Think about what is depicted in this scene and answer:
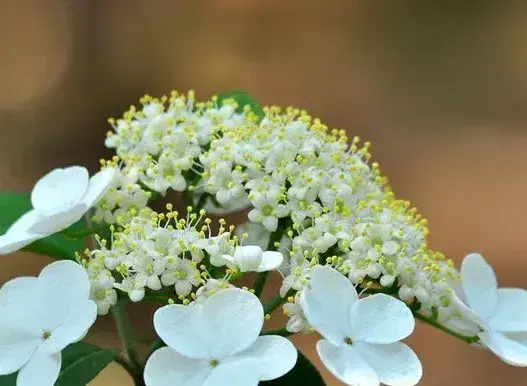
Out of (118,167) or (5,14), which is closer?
(118,167)

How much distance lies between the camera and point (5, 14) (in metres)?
2.26

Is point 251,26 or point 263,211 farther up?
point 263,211

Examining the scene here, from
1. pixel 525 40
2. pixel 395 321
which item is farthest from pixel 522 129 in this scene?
pixel 395 321

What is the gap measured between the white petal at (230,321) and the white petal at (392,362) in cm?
8

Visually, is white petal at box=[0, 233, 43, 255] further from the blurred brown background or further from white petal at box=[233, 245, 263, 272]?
the blurred brown background

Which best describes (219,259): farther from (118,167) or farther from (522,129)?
(522,129)

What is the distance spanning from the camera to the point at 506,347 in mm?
660

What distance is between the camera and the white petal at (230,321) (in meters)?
0.54

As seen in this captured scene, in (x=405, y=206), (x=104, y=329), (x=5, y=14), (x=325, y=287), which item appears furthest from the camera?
(x=5, y=14)

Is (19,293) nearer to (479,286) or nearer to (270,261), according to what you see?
(270,261)

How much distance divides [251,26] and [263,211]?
174cm

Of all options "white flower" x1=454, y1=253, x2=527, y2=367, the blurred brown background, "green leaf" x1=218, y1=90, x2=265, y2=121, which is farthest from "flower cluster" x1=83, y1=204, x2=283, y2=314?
the blurred brown background

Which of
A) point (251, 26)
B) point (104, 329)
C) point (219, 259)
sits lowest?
point (104, 329)

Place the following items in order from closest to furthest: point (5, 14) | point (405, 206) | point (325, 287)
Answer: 1. point (325, 287)
2. point (405, 206)
3. point (5, 14)
